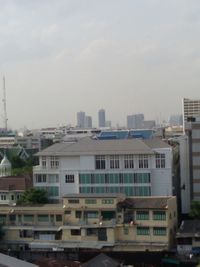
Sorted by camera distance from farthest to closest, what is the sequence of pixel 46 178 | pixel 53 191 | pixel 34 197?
pixel 46 178, pixel 53 191, pixel 34 197

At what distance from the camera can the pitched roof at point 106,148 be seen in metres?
25.0

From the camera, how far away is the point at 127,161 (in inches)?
985

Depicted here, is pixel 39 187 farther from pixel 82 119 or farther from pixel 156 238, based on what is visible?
pixel 82 119

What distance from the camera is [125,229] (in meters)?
21.7

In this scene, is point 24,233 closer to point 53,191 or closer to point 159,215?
point 53,191

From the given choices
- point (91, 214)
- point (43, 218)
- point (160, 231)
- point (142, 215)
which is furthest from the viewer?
point (43, 218)

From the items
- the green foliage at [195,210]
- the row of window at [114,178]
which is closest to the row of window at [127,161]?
the row of window at [114,178]

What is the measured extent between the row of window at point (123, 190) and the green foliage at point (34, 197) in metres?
1.81

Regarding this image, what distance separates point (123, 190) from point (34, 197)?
404cm

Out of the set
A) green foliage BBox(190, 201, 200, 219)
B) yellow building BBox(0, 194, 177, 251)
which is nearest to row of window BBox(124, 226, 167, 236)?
yellow building BBox(0, 194, 177, 251)

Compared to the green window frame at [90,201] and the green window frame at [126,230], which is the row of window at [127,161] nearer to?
the green window frame at [90,201]

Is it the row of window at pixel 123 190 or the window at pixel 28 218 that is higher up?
the row of window at pixel 123 190

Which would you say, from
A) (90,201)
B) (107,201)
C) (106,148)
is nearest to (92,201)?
(90,201)

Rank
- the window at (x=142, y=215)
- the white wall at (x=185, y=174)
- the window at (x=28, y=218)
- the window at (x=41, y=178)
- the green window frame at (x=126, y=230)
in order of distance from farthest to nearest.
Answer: the window at (x=41, y=178)
the white wall at (x=185, y=174)
the window at (x=28, y=218)
the green window frame at (x=126, y=230)
the window at (x=142, y=215)
